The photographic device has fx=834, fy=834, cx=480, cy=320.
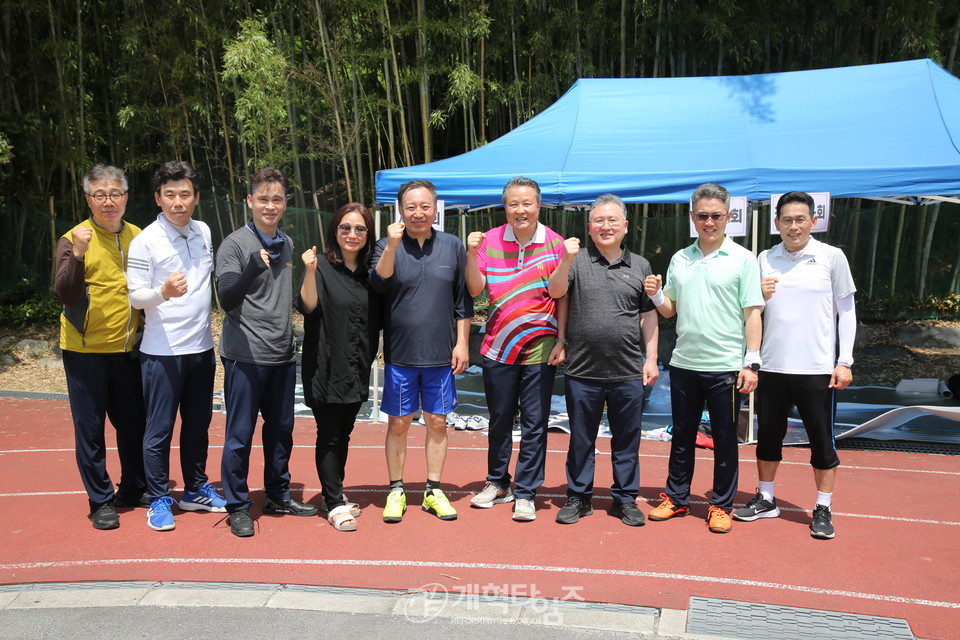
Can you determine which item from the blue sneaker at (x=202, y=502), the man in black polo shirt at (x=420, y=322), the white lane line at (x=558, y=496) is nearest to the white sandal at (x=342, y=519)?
the man in black polo shirt at (x=420, y=322)

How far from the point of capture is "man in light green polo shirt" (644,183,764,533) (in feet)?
13.1

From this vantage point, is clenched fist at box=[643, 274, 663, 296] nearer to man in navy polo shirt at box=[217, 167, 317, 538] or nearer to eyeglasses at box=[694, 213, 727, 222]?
eyeglasses at box=[694, 213, 727, 222]

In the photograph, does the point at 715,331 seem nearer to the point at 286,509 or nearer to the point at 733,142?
the point at 286,509

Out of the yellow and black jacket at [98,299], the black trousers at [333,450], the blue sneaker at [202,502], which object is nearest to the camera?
the yellow and black jacket at [98,299]

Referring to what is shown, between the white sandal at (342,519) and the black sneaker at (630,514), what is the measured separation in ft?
4.39

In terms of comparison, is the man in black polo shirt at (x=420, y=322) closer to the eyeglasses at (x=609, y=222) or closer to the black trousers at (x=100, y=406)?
the eyeglasses at (x=609, y=222)

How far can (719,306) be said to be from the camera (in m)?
4.05

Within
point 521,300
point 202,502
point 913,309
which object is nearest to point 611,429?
point 521,300

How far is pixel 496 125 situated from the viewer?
1290cm

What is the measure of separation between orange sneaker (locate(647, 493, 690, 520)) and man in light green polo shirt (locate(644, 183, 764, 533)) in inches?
6.6

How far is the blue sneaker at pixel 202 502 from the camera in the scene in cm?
433

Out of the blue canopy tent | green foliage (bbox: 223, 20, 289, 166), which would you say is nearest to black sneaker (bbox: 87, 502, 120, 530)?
the blue canopy tent

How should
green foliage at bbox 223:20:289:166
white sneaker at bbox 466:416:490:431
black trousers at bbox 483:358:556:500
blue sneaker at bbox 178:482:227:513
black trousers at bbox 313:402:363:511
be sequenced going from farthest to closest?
green foliage at bbox 223:20:289:166 → white sneaker at bbox 466:416:490:431 → blue sneaker at bbox 178:482:227:513 → black trousers at bbox 483:358:556:500 → black trousers at bbox 313:402:363:511

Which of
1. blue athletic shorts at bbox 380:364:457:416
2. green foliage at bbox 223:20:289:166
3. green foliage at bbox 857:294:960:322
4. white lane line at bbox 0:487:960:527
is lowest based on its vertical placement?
green foliage at bbox 857:294:960:322
